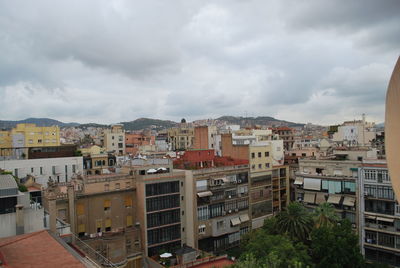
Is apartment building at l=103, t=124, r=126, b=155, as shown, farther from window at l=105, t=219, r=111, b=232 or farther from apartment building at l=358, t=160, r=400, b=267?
apartment building at l=358, t=160, r=400, b=267

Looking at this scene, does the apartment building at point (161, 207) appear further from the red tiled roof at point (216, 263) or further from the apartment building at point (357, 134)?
the apartment building at point (357, 134)

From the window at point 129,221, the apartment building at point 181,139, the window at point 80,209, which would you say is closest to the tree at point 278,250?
the window at point 129,221

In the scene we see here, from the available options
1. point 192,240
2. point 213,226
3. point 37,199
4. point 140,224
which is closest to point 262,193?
point 213,226

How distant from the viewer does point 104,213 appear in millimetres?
44094

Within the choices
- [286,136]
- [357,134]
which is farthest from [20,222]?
[286,136]

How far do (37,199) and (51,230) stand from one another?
1814cm

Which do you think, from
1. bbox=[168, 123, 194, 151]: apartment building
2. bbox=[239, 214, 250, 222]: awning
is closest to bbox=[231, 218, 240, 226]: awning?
bbox=[239, 214, 250, 222]: awning

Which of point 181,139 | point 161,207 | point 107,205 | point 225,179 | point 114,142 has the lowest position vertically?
point 161,207

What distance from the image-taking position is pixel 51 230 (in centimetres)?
2886

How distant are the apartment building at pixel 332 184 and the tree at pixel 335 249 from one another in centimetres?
1223

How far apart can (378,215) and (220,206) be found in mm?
22189

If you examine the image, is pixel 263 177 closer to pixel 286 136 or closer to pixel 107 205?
pixel 107 205

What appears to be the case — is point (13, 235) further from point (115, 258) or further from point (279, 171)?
point (279, 171)

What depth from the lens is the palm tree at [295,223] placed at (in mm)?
42406
